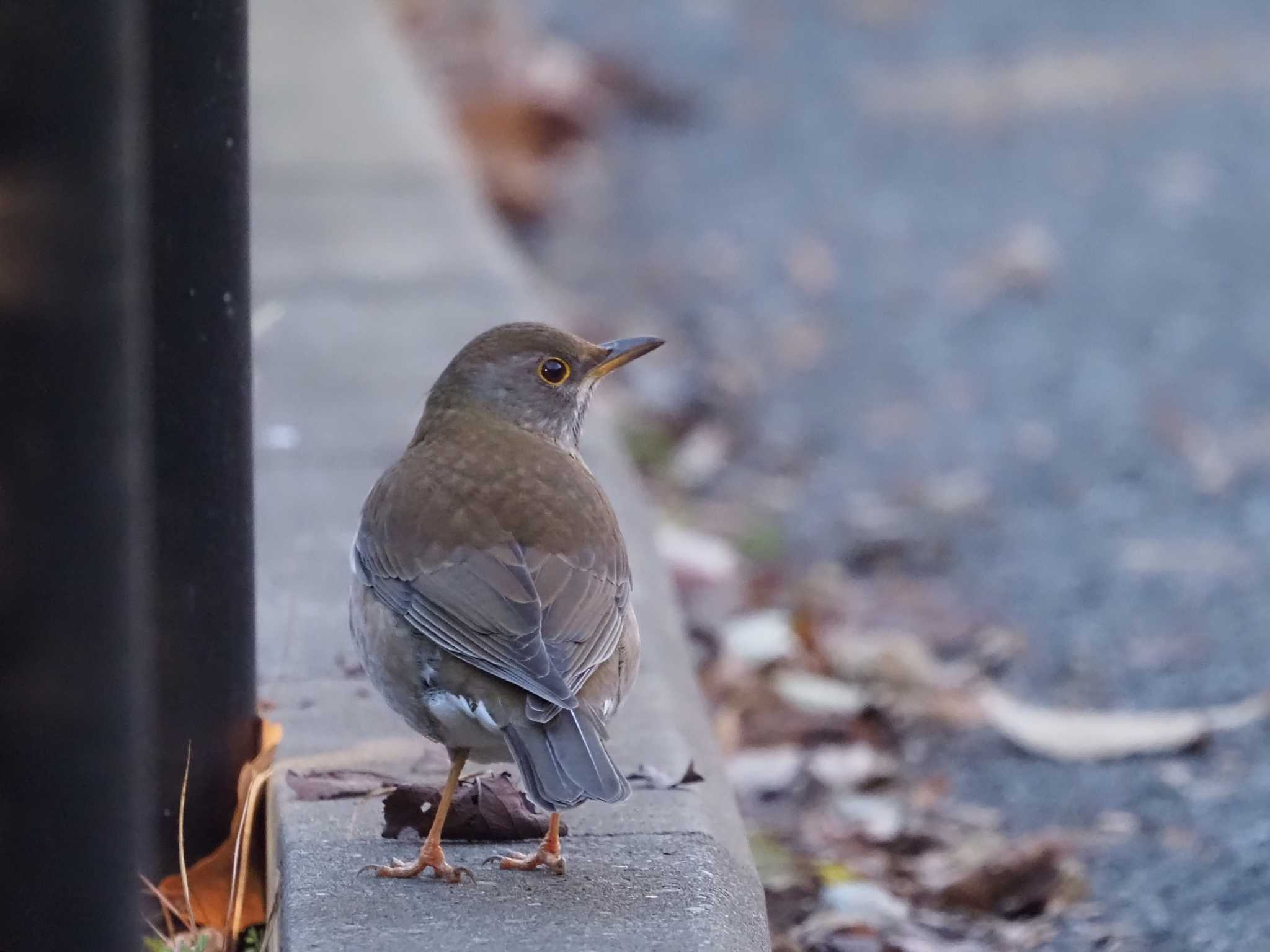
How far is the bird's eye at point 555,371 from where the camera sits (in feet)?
15.8

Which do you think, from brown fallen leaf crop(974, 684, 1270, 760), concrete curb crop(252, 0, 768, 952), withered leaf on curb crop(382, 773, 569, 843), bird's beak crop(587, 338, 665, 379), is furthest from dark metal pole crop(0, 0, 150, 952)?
brown fallen leaf crop(974, 684, 1270, 760)

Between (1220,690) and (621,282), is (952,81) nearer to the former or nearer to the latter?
(621,282)

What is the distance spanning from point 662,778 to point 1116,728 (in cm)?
184

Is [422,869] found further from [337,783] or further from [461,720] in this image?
[337,783]

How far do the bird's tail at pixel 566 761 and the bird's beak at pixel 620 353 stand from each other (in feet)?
3.87

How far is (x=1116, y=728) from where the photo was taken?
5.66 m

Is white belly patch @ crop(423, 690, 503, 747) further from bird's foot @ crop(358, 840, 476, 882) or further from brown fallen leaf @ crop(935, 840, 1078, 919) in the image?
brown fallen leaf @ crop(935, 840, 1078, 919)

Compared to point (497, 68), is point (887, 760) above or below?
below

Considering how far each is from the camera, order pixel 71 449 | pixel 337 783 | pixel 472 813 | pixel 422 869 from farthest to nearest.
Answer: pixel 337 783 → pixel 472 813 → pixel 422 869 → pixel 71 449

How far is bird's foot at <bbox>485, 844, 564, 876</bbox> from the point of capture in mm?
3826

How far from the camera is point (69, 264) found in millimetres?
2248

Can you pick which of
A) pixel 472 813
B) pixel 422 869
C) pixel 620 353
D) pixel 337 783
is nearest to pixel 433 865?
pixel 422 869

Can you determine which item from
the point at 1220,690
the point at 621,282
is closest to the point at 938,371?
the point at 621,282

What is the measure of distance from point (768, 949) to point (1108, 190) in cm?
770
